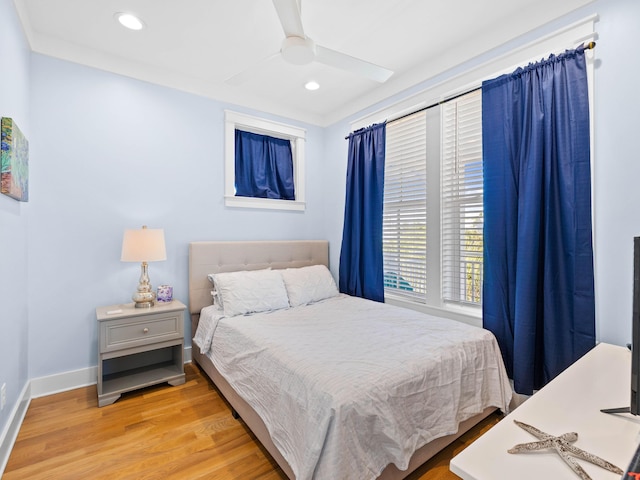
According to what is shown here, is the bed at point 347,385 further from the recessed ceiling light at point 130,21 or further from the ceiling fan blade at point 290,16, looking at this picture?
the recessed ceiling light at point 130,21

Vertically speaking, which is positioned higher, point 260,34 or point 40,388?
point 260,34

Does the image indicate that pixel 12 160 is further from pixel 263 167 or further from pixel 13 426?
pixel 263 167

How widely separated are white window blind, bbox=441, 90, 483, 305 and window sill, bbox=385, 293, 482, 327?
0.27ft

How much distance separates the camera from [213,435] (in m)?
1.99

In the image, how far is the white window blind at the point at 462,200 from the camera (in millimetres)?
2486

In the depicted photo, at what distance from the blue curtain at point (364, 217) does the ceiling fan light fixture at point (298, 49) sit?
4.79 ft

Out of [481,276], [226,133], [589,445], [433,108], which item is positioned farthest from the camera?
[226,133]

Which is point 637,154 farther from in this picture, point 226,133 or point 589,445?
point 226,133

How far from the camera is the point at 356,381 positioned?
4.71ft

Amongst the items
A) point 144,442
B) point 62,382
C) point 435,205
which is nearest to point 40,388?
point 62,382

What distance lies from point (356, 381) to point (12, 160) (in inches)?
88.9

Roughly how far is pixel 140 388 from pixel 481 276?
2.86 metres

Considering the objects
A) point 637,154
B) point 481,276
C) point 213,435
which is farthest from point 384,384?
point 637,154

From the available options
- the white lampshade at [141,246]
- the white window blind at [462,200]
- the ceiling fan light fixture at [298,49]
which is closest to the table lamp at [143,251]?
the white lampshade at [141,246]
